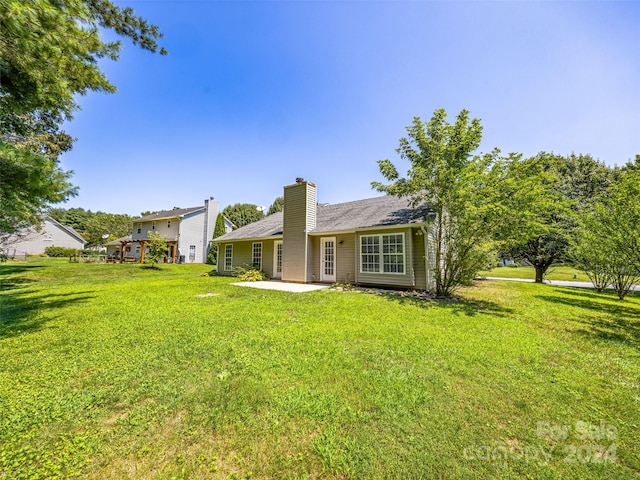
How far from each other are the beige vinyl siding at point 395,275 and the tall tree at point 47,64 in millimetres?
9324

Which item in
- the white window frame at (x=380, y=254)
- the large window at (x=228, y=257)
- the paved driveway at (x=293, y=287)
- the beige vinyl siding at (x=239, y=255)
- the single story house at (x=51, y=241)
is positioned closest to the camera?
the paved driveway at (x=293, y=287)

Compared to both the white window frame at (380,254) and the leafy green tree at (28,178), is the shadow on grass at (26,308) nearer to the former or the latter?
the leafy green tree at (28,178)

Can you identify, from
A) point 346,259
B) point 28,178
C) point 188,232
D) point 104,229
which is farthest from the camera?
point 104,229

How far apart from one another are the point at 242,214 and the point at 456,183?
30.5 m

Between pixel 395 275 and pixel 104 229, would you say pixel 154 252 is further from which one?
pixel 104 229

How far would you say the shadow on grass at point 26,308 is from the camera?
5289 millimetres

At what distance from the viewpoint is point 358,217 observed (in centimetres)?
1255

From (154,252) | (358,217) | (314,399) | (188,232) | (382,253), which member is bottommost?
(314,399)

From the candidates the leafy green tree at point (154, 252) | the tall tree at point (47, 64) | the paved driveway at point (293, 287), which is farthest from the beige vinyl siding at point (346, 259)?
the leafy green tree at point (154, 252)

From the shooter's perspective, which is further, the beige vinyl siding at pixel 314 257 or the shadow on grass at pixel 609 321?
the beige vinyl siding at pixel 314 257

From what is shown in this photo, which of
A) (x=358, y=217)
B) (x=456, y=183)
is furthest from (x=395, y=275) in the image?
(x=456, y=183)

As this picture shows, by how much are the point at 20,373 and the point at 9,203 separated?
415 cm

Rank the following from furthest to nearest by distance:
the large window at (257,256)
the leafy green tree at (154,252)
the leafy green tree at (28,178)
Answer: the leafy green tree at (154,252), the large window at (257,256), the leafy green tree at (28,178)

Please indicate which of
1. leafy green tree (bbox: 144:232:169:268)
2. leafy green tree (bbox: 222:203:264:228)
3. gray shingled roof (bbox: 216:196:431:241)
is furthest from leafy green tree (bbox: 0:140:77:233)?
leafy green tree (bbox: 222:203:264:228)
